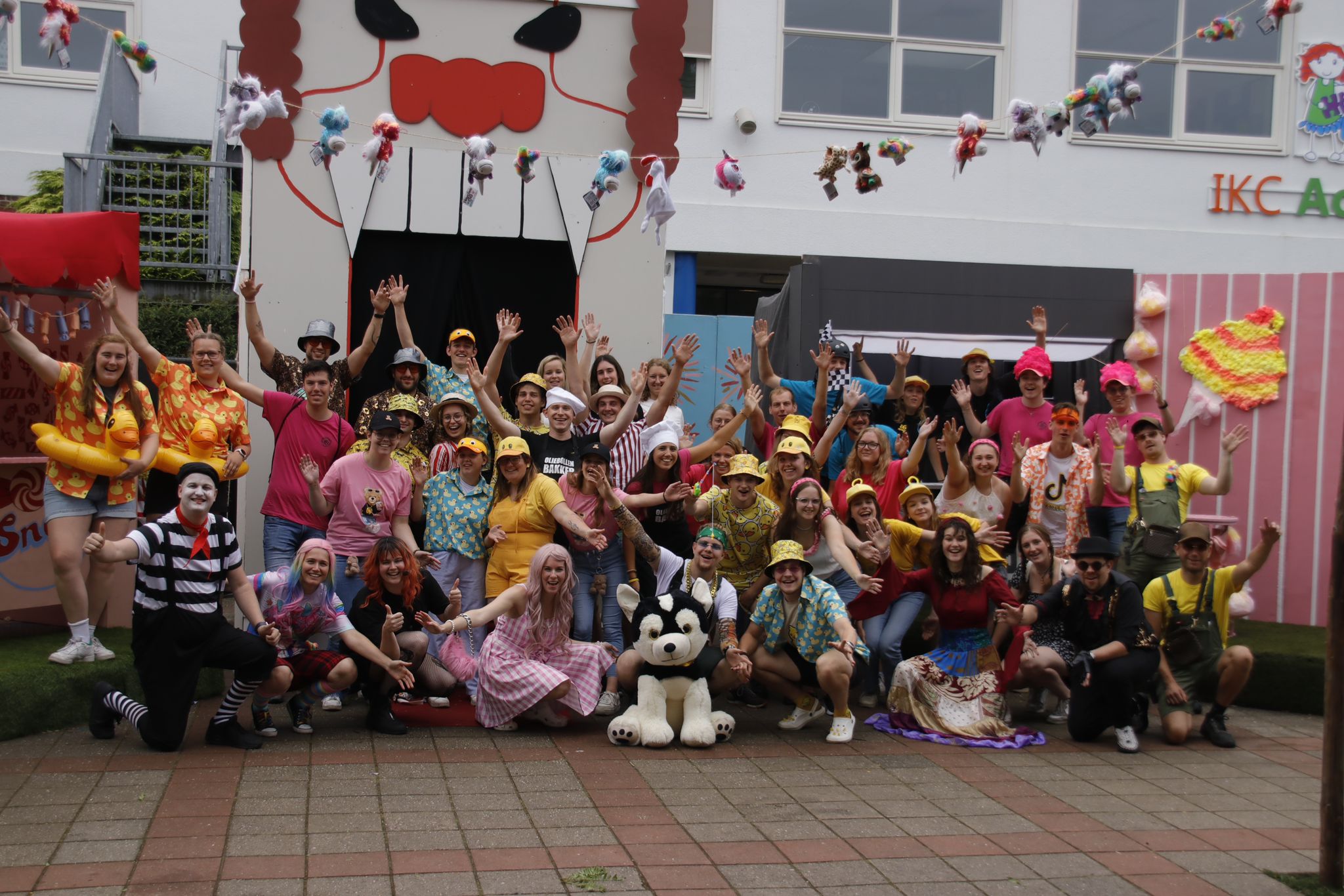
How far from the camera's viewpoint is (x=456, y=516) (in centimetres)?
713

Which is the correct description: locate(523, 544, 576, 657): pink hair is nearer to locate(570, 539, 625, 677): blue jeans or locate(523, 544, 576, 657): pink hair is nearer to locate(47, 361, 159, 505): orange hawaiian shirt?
locate(570, 539, 625, 677): blue jeans

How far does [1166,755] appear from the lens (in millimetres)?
6641

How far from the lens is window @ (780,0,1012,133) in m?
14.9

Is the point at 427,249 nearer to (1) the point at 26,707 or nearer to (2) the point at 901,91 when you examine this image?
(1) the point at 26,707

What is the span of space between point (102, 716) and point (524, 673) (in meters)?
2.11

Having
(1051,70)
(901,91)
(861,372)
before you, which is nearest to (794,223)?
(901,91)

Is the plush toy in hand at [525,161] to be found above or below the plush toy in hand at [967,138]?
below

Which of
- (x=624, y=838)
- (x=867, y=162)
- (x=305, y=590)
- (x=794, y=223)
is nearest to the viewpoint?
(x=624, y=838)

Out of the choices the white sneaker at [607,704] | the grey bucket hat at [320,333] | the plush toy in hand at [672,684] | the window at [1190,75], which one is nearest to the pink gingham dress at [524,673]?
the white sneaker at [607,704]

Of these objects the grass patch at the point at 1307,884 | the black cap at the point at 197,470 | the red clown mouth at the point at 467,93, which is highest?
the red clown mouth at the point at 467,93

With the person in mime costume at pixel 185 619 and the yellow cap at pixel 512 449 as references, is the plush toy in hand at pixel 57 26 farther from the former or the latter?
the yellow cap at pixel 512 449

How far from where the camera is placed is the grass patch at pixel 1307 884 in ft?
14.9

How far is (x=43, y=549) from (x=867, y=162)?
583 cm

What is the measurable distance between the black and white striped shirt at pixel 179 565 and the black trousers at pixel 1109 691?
4596 millimetres
